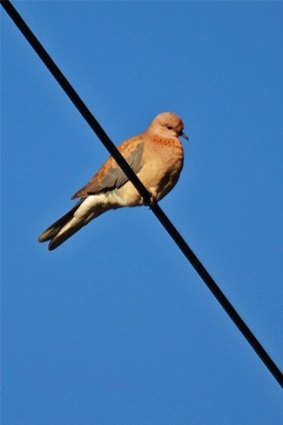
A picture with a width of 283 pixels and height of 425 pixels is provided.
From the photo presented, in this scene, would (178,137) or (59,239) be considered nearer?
(59,239)

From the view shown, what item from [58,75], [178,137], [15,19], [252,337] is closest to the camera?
[15,19]

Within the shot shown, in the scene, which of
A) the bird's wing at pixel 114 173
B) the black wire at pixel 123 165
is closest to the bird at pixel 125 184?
the bird's wing at pixel 114 173

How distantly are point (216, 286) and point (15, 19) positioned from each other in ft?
4.04

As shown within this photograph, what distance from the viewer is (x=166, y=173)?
17.3 ft

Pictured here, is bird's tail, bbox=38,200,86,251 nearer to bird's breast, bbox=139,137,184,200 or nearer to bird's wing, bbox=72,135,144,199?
bird's wing, bbox=72,135,144,199

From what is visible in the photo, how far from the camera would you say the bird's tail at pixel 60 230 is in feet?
17.3

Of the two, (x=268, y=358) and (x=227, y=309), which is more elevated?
(x=227, y=309)

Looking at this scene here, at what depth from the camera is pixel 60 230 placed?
530 centimetres

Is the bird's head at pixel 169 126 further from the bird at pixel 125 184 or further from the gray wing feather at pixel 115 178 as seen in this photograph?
the gray wing feather at pixel 115 178

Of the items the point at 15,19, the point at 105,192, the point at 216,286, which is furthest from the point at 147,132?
the point at 15,19

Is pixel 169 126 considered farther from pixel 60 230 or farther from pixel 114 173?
pixel 60 230

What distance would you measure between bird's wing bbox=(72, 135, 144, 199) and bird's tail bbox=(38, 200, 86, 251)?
0.18m

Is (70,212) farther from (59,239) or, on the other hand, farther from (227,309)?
(227,309)

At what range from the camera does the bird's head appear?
564 cm
